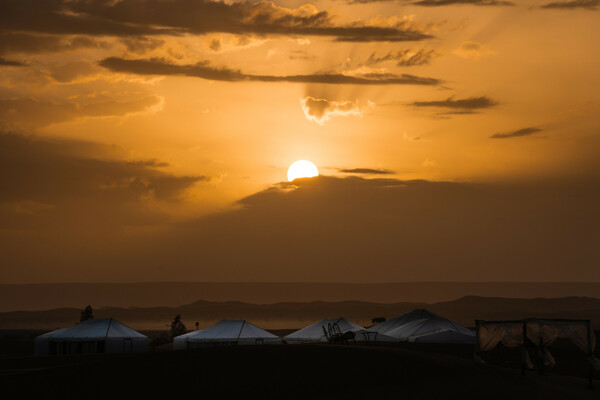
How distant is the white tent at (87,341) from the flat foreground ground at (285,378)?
27762 mm

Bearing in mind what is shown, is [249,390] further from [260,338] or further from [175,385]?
[260,338]

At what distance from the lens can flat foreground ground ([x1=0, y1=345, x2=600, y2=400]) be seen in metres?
32.9

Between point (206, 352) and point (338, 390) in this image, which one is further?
point (206, 352)

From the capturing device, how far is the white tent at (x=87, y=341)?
66438 mm

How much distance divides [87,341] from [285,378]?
35278 mm

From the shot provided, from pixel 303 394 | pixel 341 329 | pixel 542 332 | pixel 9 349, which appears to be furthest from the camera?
pixel 9 349

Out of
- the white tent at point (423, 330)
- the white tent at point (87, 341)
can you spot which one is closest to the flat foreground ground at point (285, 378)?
the white tent at point (423, 330)

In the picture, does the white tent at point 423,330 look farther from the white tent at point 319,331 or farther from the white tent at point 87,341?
the white tent at point 87,341

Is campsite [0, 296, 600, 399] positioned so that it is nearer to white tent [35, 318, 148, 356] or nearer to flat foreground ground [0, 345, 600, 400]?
flat foreground ground [0, 345, 600, 400]

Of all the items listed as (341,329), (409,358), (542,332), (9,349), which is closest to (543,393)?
(542,332)

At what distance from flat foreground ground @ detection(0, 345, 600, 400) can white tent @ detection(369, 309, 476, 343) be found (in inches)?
926

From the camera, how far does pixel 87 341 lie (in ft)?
219

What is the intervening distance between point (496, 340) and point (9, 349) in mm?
48877

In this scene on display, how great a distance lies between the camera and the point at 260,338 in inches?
2677
